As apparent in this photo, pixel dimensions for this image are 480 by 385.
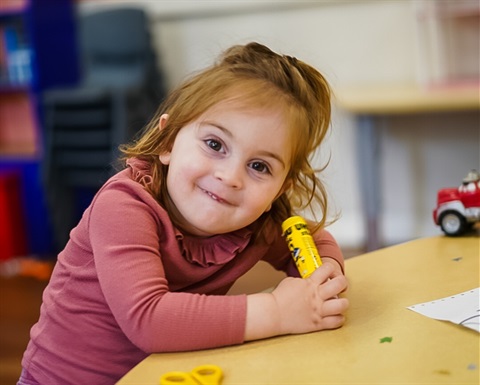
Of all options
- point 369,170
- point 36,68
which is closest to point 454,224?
point 369,170

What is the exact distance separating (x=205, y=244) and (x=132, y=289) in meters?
0.18

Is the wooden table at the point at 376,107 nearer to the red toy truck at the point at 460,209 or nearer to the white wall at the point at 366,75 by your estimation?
the white wall at the point at 366,75

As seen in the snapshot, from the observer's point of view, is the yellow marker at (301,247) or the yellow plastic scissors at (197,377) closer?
the yellow plastic scissors at (197,377)

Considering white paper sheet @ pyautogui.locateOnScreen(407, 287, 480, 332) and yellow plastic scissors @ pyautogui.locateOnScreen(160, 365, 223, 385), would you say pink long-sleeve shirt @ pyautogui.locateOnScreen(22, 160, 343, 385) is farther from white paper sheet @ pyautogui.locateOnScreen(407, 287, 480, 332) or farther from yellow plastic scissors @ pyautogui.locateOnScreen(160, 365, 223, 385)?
white paper sheet @ pyautogui.locateOnScreen(407, 287, 480, 332)

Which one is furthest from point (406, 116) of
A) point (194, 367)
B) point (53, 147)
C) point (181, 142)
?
point (194, 367)

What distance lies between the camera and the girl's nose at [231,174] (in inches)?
32.5

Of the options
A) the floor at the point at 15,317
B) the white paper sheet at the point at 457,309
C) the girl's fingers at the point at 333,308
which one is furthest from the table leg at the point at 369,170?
the girl's fingers at the point at 333,308

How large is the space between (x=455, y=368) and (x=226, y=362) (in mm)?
216

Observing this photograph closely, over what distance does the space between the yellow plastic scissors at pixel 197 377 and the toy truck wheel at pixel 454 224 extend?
603mm

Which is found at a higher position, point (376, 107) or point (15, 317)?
point (376, 107)

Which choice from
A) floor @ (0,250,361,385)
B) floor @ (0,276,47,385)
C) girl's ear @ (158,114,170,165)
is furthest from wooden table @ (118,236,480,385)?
floor @ (0,276,47,385)

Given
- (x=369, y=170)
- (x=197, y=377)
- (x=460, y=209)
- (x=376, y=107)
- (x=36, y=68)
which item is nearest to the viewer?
(x=197, y=377)

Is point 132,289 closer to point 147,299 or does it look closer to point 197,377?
point 147,299

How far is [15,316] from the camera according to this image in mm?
2686
